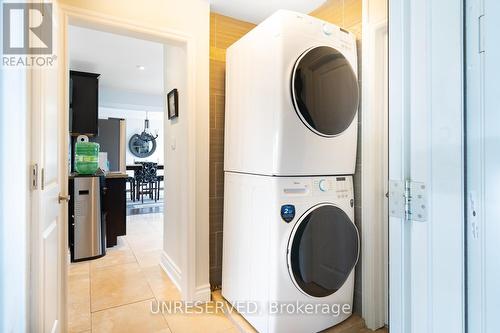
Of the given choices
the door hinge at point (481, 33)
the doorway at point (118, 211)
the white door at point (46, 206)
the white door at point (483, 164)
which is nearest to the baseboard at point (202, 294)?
the doorway at point (118, 211)

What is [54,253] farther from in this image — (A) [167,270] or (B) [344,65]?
(B) [344,65]

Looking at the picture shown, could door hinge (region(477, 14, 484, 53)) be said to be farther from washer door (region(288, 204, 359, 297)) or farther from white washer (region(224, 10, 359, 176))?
washer door (region(288, 204, 359, 297))

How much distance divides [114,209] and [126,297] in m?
1.61

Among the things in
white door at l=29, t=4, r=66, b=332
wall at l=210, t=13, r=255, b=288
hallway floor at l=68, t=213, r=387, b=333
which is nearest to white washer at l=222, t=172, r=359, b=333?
hallway floor at l=68, t=213, r=387, b=333

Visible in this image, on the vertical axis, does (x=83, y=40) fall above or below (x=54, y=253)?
above

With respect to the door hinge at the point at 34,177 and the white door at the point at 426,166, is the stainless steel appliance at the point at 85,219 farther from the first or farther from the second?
the white door at the point at 426,166

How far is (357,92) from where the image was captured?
5.85ft

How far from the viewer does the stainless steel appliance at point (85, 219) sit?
2.96 m

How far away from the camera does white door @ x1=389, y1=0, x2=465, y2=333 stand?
1.58ft

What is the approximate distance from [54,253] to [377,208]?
193cm

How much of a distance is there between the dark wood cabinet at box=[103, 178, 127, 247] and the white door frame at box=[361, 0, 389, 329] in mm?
2995

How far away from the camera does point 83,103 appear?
3.87 meters

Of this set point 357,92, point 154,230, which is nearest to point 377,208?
point 357,92

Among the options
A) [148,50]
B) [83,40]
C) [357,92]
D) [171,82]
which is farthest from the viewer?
[148,50]
